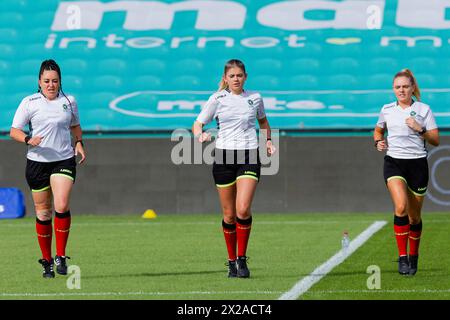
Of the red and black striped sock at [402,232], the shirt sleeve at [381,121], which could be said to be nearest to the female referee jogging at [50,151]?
the shirt sleeve at [381,121]

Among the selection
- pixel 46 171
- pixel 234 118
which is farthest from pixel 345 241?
pixel 46 171

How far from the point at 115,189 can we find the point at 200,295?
1267cm

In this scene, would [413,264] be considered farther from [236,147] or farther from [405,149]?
[236,147]

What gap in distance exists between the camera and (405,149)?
11500mm

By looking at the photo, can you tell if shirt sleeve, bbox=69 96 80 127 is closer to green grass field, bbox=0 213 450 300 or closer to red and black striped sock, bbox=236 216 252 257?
green grass field, bbox=0 213 450 300

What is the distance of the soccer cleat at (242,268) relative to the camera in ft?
37.6

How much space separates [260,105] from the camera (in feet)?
38.4

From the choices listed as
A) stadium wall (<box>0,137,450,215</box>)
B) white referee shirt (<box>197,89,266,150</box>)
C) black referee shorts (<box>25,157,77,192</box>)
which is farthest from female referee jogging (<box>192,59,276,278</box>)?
stadium wall (<box>0,137,450,215</box>)

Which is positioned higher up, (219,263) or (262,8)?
(262,8)

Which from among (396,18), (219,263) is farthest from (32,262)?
(396,18)

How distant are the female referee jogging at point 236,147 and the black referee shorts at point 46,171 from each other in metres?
1.35

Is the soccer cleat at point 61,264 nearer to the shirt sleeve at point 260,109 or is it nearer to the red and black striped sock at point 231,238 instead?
the red and black striped sock at point 231,238

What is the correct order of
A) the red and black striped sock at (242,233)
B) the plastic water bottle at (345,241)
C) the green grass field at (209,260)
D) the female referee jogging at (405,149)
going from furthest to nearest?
the plastic water bottle at (345,241) < the red and black striped sock at (242,233) < the female referee jogging at (405,149) < the green grass field at (209,260)
